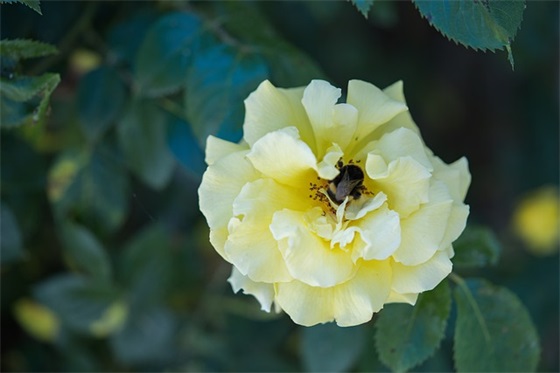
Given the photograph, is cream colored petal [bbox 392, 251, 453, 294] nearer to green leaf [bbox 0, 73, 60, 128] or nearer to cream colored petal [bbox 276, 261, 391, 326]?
cream colored petal [bbox 276, 261, 391, 326]

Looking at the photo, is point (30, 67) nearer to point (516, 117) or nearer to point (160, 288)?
point (160, 288)

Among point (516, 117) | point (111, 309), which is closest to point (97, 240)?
point (111, 309)

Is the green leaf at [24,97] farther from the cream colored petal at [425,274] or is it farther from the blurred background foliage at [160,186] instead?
the cream colored petal at [425,274]

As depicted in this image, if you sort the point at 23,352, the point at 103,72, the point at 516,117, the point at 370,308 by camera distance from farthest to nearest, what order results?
the point at 516,117, the point at 23,352, the point at 103,72, the point at 370,308

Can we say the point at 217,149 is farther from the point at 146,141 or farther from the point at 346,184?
the point at 146,141

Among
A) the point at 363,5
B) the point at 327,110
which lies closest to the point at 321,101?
the point at 327,110

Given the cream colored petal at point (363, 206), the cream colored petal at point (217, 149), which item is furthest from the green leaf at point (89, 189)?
the cream colored petal at point (363, 206)
